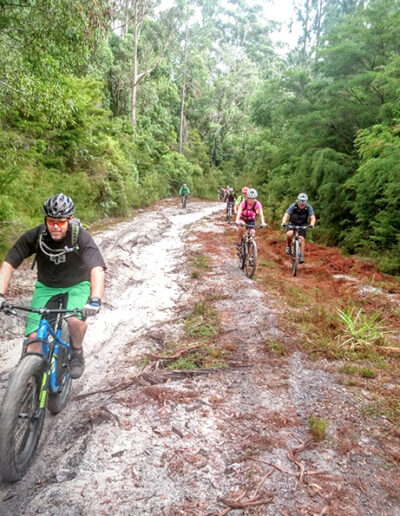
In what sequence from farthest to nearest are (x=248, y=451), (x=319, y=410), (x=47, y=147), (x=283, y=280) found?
(x=47, y=147)
(x=283, y=280)
(x=319, y=410)
(x=248, y=451)

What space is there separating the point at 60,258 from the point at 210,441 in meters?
2.37

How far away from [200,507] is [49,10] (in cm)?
889

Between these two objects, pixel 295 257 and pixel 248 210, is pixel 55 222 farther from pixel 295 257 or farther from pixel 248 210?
pixel 295 257

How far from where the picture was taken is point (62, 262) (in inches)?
142

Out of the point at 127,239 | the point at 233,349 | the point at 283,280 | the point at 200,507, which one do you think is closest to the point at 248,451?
the point at 200,507

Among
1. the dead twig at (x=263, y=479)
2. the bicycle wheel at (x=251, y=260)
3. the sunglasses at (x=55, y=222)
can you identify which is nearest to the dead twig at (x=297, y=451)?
the dead twig at (x=263, y=479)

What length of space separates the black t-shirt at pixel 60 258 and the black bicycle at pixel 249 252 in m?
5.52

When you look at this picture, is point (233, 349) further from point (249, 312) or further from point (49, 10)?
point (49, 10)

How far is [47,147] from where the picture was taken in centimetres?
1314

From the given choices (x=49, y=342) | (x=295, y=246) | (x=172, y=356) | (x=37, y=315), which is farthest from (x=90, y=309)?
(x=295, y=246)

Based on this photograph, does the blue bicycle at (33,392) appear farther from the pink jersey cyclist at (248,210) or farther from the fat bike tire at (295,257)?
the fat bike tire at (295,257)

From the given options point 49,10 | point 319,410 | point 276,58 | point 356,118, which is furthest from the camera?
point 276,58

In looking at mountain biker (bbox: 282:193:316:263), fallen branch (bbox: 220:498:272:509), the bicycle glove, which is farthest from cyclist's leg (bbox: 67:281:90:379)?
mountain biker (bbox: 282:193:316:263)

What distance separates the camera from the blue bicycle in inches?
101
